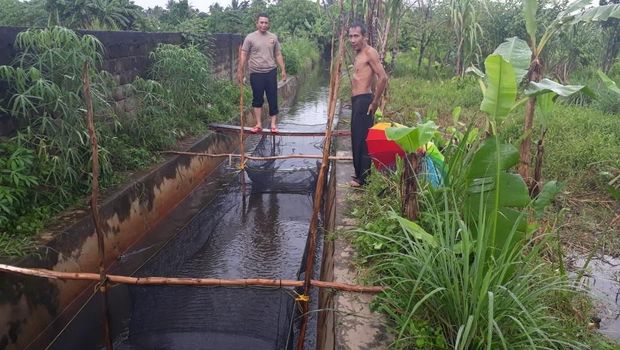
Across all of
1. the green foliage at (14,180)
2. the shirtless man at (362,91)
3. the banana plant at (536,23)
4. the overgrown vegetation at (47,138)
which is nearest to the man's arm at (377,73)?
the shirtless man at (362,91)

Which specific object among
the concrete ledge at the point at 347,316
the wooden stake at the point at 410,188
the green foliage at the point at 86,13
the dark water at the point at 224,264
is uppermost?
the green foliage at the point at 86,13

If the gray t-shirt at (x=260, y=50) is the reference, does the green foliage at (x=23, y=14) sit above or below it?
above

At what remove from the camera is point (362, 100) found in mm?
4598

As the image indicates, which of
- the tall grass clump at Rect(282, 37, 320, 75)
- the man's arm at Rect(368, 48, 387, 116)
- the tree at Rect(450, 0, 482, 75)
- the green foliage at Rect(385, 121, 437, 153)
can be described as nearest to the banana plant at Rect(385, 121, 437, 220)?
the green foliage at Rect(385, 121, 437, 153)

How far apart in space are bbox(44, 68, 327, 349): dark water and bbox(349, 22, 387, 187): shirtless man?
1.09 meters

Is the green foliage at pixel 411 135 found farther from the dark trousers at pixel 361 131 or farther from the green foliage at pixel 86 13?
the green foliage at pixel 86 13

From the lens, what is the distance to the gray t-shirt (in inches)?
264

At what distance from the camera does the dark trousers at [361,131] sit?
462 centimetres

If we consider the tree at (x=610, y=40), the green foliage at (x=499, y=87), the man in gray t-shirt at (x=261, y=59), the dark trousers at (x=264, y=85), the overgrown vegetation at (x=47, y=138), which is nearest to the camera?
the green foliage at (x=499, y=87)

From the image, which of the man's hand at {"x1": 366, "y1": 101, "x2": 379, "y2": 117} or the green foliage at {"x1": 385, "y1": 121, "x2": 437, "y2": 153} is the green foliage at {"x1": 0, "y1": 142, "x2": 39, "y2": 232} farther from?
the man's hand at {"x1": 366, "y1": 101, "x2": 379, "y2": 117}

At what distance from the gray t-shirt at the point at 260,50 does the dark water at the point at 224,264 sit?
1.10 metres

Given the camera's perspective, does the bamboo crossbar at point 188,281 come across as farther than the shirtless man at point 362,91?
No

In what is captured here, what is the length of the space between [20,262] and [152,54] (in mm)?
4115

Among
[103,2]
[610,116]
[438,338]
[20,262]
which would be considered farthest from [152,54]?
[610,116]
